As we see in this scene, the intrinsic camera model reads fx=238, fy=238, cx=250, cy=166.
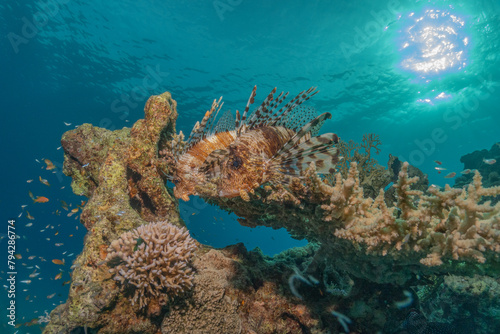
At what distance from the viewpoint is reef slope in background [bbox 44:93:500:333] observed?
2.17 meters

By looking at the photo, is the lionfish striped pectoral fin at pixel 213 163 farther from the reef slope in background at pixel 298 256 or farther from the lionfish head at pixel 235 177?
the reef slope in background at pixel 298 256

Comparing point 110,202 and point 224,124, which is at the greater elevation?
point 224,124

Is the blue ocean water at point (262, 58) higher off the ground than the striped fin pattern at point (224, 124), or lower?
higher

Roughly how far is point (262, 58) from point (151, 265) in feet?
67.1

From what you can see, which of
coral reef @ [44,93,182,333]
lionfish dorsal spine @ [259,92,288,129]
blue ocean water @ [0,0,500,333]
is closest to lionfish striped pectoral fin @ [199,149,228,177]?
coral reef @ [44,93,182,333]

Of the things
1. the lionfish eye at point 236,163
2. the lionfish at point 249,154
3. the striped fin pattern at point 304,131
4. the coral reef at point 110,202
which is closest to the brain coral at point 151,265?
the coral reef at point 110,202

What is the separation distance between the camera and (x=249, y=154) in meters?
3.12

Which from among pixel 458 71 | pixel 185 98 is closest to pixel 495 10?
pixel 458 71

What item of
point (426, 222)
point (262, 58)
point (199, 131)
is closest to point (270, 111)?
point (199, 131)

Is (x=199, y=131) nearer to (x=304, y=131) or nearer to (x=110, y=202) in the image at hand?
(x=110, y=202)

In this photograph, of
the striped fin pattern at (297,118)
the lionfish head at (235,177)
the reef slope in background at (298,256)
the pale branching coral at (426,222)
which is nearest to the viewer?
the pale branching coral at (426,222)

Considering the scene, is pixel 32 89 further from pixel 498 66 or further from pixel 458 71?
pixel 498 66

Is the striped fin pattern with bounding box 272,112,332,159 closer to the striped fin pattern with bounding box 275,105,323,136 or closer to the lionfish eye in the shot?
the lionfish eye

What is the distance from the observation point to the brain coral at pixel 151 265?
2.83 m
